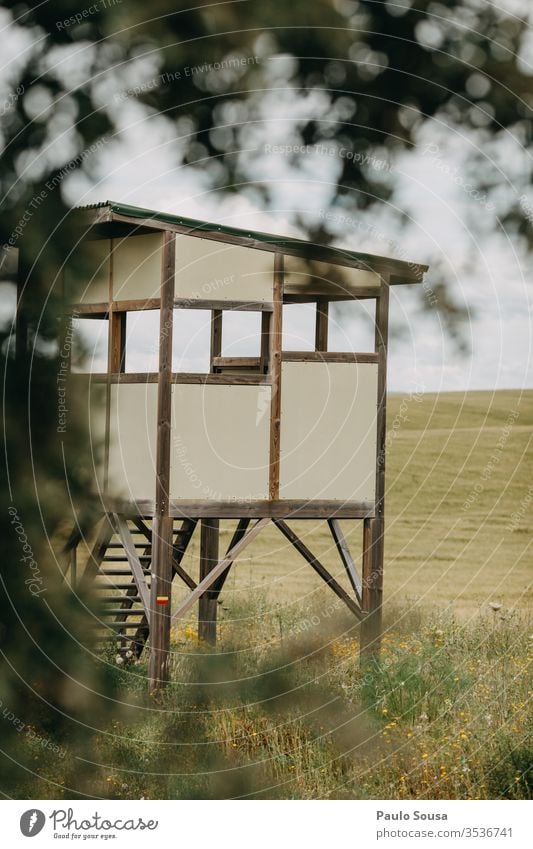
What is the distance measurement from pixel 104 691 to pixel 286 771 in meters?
4.78

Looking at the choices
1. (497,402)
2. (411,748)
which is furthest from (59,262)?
(497,402)

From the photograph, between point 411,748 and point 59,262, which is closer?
point 59,262

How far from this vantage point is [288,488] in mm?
13109

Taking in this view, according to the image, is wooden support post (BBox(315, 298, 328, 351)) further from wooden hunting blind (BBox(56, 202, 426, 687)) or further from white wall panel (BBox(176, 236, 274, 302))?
white wall panel (BBox(176, 236, 274, 302))

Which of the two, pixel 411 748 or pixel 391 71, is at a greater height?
Answer: pixel 391 71

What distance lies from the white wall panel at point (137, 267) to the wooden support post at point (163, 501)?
130 millimetres

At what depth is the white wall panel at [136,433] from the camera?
40.3 feet

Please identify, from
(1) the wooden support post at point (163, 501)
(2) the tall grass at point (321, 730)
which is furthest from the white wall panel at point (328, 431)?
(2) the tall grass at point (321, 730)

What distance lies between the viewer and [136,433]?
41.1 feet

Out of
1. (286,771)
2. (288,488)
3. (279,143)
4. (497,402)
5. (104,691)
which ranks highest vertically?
(497,402)

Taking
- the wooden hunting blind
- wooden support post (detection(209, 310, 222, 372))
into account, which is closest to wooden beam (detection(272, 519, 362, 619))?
the wooden hunting blind

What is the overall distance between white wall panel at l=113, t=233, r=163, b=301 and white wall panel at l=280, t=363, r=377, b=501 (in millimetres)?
1920

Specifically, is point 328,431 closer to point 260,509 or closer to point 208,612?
point 260,509
